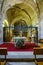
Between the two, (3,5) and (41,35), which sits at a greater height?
(3,5)

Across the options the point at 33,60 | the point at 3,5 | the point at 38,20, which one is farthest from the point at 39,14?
the point at 33,60

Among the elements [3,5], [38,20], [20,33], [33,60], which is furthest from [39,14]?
[33,60]

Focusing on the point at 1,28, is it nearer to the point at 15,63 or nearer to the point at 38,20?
the point at 38,20

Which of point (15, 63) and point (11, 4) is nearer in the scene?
point (15, 63)

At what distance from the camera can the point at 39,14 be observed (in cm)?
1964

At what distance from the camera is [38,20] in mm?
19719

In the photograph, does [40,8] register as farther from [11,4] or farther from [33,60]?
[33,60]

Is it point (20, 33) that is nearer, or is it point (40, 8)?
point (40, 8)

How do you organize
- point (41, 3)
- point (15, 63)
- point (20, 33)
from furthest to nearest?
1. point (20, 33)
2. point (41, 3)
3. point (15, 63)

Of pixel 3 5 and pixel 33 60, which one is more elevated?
pixel 3 5

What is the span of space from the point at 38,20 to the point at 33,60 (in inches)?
456

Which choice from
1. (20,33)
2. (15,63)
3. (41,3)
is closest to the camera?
(15,63)

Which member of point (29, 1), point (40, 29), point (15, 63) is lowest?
point (15, 63)

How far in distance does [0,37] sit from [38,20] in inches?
183
